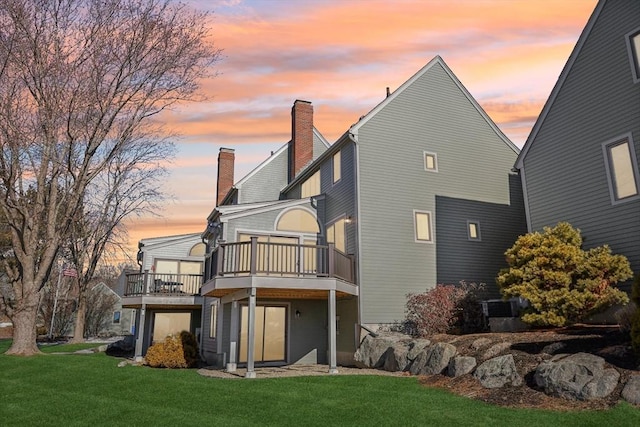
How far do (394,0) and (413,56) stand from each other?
5.71m

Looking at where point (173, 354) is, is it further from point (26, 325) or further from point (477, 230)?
point (477, 230)

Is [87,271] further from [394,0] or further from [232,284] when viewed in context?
[394,0]

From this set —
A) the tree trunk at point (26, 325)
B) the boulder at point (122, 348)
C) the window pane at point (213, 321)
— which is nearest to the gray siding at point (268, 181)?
the window pane at point (213, 321)

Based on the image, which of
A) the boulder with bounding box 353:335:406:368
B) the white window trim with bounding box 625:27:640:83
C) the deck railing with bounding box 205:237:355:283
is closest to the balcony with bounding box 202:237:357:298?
the deck railing with bounding box 205:237:355:283

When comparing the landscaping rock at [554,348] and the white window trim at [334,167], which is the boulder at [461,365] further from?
the white window trim at [334,167]

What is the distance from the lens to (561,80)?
47.1ft

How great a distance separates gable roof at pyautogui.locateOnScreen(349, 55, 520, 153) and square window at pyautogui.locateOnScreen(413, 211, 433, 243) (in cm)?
383

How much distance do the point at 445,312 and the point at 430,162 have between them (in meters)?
6.19

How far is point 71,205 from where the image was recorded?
19250 mm

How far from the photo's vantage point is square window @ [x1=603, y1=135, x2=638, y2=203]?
38.6ft

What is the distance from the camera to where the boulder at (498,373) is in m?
8.68

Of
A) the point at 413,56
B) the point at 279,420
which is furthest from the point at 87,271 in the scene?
the point at 279,420

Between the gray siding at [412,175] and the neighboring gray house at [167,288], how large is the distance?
25.7 ft

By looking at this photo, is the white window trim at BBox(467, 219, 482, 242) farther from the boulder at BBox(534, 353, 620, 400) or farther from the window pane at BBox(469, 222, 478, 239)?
the boulder at BBox(534, 353, 620, 400)
